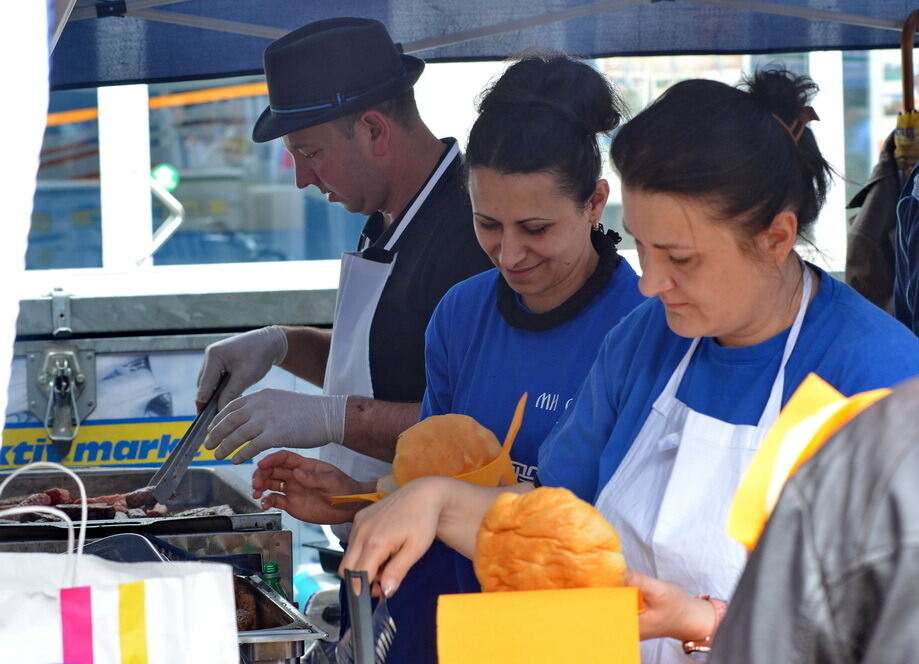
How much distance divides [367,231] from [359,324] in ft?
1.11

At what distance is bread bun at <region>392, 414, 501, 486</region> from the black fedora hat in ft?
3.52

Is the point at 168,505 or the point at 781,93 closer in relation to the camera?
the point at 781,93

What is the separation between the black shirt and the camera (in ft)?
7.97

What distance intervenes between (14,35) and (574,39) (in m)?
2.35

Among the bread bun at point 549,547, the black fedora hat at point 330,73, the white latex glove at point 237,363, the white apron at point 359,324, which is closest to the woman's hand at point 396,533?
the bread bun at point 549,547

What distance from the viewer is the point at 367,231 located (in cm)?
278

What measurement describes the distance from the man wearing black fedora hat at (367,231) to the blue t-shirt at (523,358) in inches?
11.9

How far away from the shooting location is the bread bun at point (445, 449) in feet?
5.52

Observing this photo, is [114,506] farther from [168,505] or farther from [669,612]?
[669,612]

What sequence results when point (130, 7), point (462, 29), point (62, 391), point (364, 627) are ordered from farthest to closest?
point (62, 391) < point (462, 29) < point (130, 7) < point (364, 627)

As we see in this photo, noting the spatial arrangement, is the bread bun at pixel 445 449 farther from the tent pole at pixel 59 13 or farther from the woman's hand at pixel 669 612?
the tent pole at pixel 59 13

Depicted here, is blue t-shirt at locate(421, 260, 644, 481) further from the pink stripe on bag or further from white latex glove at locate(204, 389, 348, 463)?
the pink stripe on bag

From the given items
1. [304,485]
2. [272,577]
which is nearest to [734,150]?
[304,485]

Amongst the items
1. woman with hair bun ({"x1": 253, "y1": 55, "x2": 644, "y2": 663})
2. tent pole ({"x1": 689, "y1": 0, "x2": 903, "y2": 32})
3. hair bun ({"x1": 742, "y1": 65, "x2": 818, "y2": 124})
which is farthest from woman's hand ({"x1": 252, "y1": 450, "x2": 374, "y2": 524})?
tent pole ({"x1": 689, "y1": 0, "x2": 903, "y2": 32})
